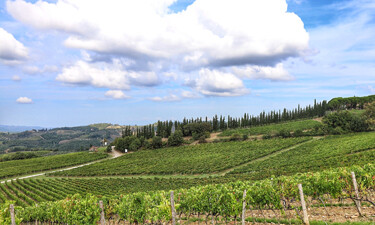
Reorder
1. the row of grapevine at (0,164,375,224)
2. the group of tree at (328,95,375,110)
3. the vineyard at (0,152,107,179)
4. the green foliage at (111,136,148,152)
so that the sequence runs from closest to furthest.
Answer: the row of grapevine at (0,164,375,224) < the vineyard at (0,152,107,179) < the green foliage at (111,136,148,152) < the group of tree at (328,95,375,110)

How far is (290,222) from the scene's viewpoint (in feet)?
28.6

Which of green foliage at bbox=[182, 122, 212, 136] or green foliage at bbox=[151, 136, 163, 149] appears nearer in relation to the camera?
green foliage at bbox=[151, 136, 163, 149]

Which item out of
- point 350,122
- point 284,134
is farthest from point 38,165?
point 350,122

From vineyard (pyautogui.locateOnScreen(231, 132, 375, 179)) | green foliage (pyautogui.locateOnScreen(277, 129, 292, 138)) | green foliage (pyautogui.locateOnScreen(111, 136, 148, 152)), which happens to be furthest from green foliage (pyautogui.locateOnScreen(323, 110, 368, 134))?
green foliage (pyautogui.locateOnScreen(111, 136, 148, 152))

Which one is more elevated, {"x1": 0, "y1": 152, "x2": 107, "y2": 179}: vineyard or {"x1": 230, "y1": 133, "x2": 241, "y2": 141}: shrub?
{"x1": 230, "y1": 133, "x2": 241, "y2": 141}: shrub

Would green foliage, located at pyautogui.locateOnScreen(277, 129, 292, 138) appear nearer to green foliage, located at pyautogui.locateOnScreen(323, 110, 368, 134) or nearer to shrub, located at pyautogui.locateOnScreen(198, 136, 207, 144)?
green foliage, located at pyautogui.locateOnScreen(323, 110, 368, 134)

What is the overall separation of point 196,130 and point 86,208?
91624 millimetres

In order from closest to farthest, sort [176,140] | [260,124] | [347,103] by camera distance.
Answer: [176,140]
[260,124]
[347,103]

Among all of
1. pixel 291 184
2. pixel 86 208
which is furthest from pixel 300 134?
pixel 86 208

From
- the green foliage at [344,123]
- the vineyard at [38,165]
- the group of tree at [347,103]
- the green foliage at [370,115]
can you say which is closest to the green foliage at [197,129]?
the vineyard at [38,165]

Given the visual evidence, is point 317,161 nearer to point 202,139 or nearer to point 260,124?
point 202,139

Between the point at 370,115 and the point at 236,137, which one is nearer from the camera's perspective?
the point at 370,115

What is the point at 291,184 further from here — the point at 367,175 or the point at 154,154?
the point at 154,154

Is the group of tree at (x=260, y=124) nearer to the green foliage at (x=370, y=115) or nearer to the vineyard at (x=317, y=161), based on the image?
the green foliage at (x=370, y=115)
